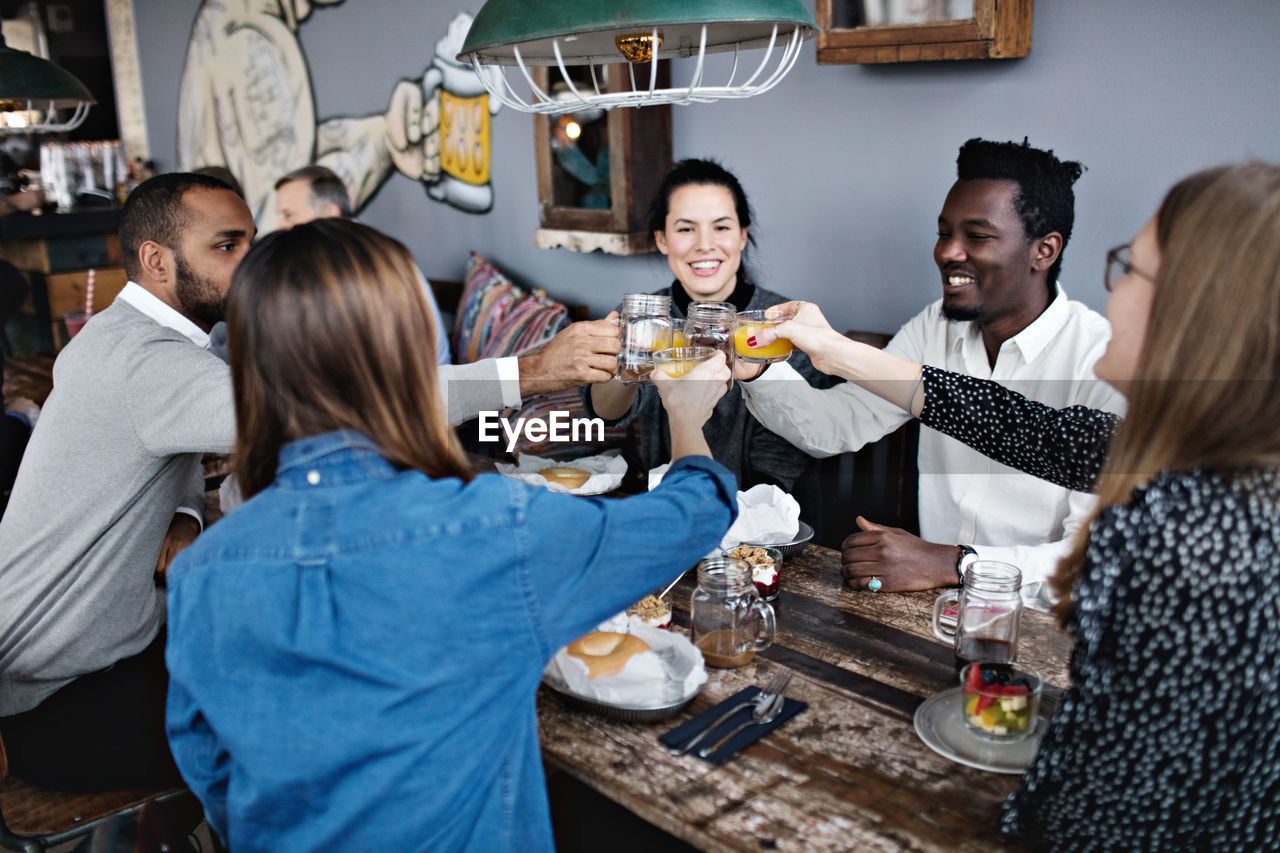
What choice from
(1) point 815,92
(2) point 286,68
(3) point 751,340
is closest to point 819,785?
(3) point 751,340

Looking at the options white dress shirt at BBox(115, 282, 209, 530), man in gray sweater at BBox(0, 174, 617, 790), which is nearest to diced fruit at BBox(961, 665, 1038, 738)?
man in gray sweater at BBox(0, 174, 617, 790)

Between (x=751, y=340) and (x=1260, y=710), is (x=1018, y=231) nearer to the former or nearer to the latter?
(x=751, y=340)

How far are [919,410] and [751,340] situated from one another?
37 centimetres

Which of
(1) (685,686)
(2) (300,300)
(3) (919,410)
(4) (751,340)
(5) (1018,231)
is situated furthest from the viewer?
(5) (1018,231)

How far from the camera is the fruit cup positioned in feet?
4.48

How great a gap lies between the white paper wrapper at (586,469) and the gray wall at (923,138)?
113 centimetres

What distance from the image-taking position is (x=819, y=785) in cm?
129

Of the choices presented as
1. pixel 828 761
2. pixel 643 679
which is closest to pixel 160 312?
pixel 643 679

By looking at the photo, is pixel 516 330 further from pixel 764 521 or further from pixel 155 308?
pixel 764 521

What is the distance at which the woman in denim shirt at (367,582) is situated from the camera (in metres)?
1.13

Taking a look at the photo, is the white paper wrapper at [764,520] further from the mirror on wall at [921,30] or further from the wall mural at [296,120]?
the wall mural at [296,120]

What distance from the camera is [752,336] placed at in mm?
2068

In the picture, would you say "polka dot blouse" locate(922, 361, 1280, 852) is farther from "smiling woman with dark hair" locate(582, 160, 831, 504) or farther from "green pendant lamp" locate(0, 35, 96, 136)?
"green pendant lamp" locate(0, 35, 96, 136)

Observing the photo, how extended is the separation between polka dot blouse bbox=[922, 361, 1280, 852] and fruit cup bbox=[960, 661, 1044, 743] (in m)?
0.19
